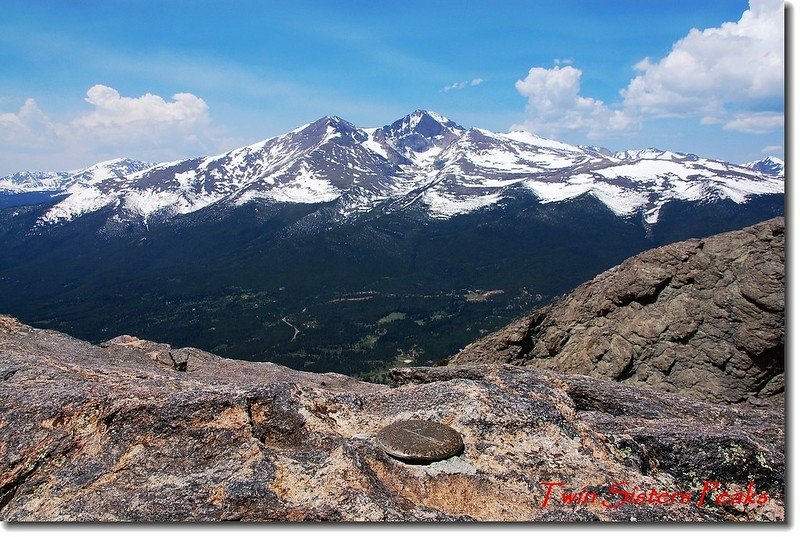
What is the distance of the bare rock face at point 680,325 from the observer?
2573cm

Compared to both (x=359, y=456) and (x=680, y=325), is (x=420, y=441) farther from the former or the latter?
(x=680, y=325)

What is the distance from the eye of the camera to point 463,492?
1220cm

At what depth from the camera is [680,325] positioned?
29.0m

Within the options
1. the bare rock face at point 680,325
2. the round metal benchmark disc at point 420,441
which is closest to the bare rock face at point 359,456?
the round metal benchmark disc at point 420,441

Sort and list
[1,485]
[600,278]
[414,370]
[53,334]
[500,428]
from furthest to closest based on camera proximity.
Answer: [600,278] < [53,334] < [414,370] < [500,428] < [1,485]

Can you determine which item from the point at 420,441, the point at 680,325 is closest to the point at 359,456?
the point at 420,441

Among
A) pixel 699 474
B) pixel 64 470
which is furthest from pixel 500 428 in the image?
pixel 64 470

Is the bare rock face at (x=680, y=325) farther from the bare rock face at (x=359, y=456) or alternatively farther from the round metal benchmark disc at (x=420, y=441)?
the round metal benchmark disc at (x=420, y=441)

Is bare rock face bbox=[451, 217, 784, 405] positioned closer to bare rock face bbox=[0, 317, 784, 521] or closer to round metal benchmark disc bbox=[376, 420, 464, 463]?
bare rock face bbox=[0, 317, 784, 521]

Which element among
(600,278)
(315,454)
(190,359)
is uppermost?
(600,278)

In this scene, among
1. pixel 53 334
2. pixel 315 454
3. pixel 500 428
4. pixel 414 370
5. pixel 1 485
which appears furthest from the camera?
pixel 53 334

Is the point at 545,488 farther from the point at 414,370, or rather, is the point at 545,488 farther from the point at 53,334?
the point at 53,334

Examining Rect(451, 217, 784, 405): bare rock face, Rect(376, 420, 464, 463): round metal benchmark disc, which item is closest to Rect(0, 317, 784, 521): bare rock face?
Rect(376, 420, 464, 463): round metal benchmark disc

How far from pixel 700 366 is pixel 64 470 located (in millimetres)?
28580
